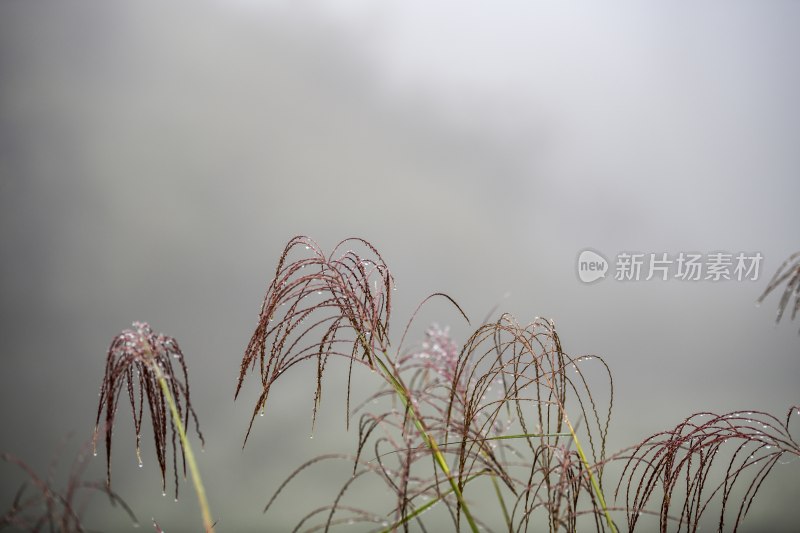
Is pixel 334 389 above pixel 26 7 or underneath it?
underneath

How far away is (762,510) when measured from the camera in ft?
8.11

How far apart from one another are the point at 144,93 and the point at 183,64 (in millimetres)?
174

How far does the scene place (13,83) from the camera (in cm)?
242

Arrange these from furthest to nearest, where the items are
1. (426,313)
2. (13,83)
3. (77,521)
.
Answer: (426,313) < (13,83) < (77,521)

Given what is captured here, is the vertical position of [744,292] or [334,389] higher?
[744,292]

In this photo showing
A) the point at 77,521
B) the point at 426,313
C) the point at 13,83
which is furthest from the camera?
the point at 426,313

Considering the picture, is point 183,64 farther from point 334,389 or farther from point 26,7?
point 334,389

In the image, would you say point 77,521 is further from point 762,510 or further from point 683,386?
point 762,510

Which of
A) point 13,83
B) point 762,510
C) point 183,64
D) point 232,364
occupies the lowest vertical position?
point 762,510

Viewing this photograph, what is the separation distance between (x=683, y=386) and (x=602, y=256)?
567 millimetres

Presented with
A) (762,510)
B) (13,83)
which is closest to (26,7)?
(13,83)

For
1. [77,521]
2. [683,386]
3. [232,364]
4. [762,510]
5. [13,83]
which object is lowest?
[77,521]

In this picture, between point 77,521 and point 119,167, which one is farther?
point 119,167

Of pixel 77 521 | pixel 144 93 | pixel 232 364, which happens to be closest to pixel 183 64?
pixel 144 93
